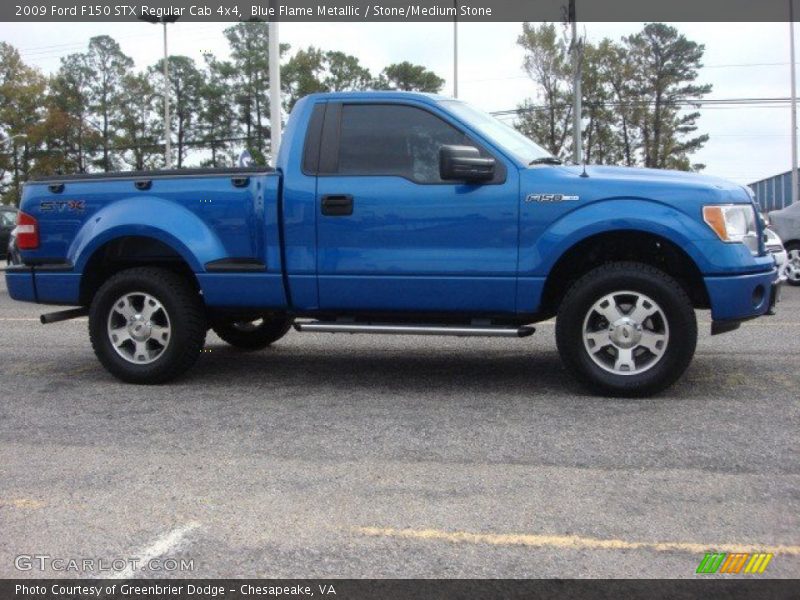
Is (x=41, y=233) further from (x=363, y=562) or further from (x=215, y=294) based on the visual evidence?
(x=363, y=562)

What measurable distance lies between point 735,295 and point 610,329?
787 millimetres

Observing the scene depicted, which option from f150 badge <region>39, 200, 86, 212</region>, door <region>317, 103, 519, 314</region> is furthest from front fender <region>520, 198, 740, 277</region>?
f150 badge <region>39, 200, 86, 212</region>

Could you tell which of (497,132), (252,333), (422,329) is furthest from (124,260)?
(497,132)

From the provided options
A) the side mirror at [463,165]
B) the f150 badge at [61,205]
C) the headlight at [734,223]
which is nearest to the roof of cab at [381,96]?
the side mirror at [463,165]

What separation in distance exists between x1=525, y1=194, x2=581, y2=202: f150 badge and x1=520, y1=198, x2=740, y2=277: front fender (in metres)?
0.08

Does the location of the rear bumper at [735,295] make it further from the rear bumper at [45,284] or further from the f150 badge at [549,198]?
the rear bumper at [45,284]

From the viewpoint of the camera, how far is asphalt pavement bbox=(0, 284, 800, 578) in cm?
354

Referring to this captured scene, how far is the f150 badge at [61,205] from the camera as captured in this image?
22.0 ft

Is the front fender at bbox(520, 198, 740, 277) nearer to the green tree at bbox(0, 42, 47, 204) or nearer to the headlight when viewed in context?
the headlight

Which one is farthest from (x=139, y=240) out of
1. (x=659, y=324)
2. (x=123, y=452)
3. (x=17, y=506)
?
(x=659, y=324)

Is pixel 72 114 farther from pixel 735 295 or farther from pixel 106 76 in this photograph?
pixel 735 295

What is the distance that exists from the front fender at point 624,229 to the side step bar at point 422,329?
1.41 feet

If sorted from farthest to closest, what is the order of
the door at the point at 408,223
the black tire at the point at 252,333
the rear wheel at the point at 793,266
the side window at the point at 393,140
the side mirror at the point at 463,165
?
the rear wheel at the point at 793,266 → the black tire at the point at 252,333 → the side window at the point at 393,140 → the door at the point at 408,223 → the side mirror at the point at 463,165

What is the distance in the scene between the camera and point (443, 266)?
607 centimetres
